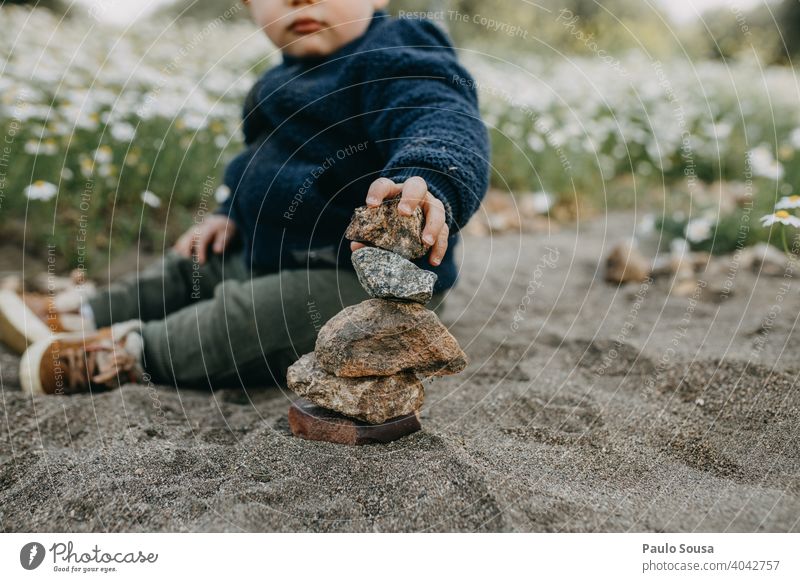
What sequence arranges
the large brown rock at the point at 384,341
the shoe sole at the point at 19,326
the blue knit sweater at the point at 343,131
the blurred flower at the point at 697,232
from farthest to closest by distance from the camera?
the blurred flower at the point at 697,232, the shoe sole at the point at 19,326, the blue knit sweater at the point at 343,131, the large brown rock at the point at 384,341

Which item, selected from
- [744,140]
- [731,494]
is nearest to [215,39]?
[744,140]

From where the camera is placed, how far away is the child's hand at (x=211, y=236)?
2.11 meters

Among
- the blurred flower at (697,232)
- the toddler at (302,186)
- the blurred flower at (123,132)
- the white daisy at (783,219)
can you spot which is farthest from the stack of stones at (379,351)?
the blurred flower at (123,132)

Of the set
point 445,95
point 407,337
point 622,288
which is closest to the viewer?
point 407,337

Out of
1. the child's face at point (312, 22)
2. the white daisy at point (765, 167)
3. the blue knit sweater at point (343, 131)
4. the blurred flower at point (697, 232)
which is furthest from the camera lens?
the blurred flower at point (697, 232)

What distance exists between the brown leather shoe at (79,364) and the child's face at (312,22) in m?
0.99

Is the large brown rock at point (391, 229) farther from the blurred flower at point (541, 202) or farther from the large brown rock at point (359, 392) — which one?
the blurred flower at point (541, 202)

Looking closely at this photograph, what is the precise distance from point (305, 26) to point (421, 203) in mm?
785

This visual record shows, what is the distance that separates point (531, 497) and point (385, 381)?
0.37 metres

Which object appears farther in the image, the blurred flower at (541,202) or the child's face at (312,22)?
the blurred flower at (541,202)

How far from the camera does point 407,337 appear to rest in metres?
1.25

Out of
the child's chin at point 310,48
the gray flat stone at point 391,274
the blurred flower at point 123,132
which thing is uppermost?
the blurred flower at point 123,132

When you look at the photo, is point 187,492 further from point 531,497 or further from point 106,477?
point 531,497

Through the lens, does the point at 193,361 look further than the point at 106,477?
Yes
